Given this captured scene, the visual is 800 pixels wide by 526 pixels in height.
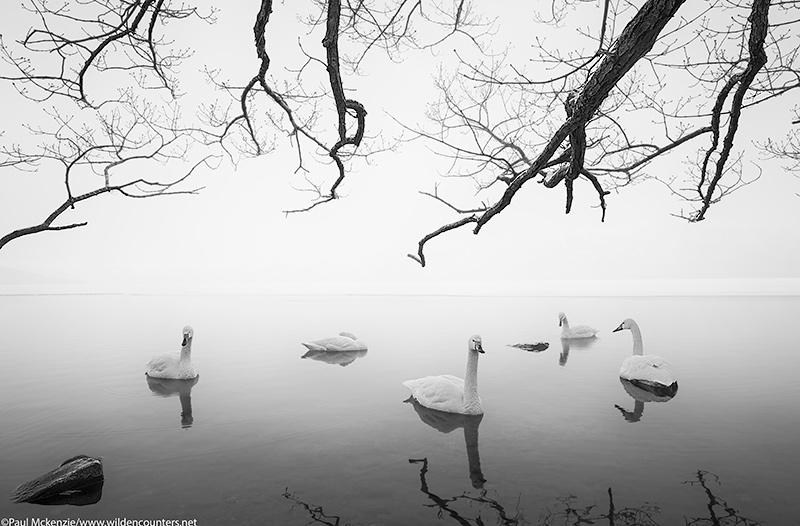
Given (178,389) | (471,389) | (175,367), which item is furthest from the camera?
(175,367)

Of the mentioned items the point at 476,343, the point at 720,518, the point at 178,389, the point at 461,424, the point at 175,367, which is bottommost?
the point at 178,389

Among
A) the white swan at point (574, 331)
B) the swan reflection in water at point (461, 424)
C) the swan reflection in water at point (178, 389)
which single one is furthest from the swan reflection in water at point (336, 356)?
the white swan at point (574, 331)

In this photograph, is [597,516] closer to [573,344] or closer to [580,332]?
[573,344]

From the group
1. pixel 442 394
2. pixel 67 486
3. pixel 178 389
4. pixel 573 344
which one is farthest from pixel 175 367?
pixel 573 344

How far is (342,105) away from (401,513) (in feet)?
12.5

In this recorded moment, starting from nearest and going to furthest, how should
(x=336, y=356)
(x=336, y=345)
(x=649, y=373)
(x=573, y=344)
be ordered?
(x=649, y=373) → (x=336, y=345) → (x=336, y=356) → (x=573, y=344)

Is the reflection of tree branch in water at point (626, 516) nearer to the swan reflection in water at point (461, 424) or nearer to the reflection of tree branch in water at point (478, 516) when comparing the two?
the reflection of tree branch in water at point (478, 516)

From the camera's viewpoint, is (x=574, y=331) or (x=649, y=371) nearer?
(x=649, y=371)

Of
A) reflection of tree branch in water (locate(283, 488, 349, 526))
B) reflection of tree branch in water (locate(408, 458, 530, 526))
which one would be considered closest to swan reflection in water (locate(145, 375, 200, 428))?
reflection of tree branch in water (locate(283, 488, 349, 526))

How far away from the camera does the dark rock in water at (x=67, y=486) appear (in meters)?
4.58

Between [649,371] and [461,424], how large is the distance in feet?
14.8

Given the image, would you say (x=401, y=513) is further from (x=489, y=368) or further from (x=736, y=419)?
(x=489, y=368)

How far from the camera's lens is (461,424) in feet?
23.2

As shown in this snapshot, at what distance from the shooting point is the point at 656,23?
210cm
